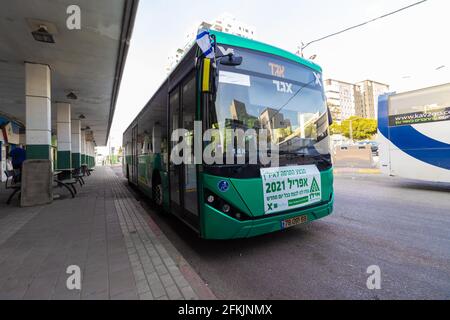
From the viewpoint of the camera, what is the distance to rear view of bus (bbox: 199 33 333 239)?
3123mm

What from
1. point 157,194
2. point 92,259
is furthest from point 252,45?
point 157,194

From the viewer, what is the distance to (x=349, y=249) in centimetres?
360

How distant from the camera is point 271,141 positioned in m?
3.44

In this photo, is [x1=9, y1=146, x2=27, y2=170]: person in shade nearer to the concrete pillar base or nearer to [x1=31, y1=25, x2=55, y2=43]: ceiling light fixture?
the concrete pillar base

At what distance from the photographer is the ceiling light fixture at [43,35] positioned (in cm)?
597

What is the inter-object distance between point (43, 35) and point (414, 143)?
12.3 metres

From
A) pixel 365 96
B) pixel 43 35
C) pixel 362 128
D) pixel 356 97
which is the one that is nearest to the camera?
pixel 43 35

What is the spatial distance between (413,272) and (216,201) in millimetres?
2647

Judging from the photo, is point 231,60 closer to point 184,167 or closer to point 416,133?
point 184,167

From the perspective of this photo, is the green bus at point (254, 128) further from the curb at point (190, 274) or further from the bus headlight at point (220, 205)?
the curb at point (190, 274)

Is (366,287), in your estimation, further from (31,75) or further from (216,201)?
(31,75)

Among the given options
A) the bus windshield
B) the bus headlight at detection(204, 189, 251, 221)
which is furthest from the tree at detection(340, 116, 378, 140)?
the bus headlight at detection(204, 189, 251, 221)

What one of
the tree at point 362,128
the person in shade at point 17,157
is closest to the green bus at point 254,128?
the person in shade at point 17,157
